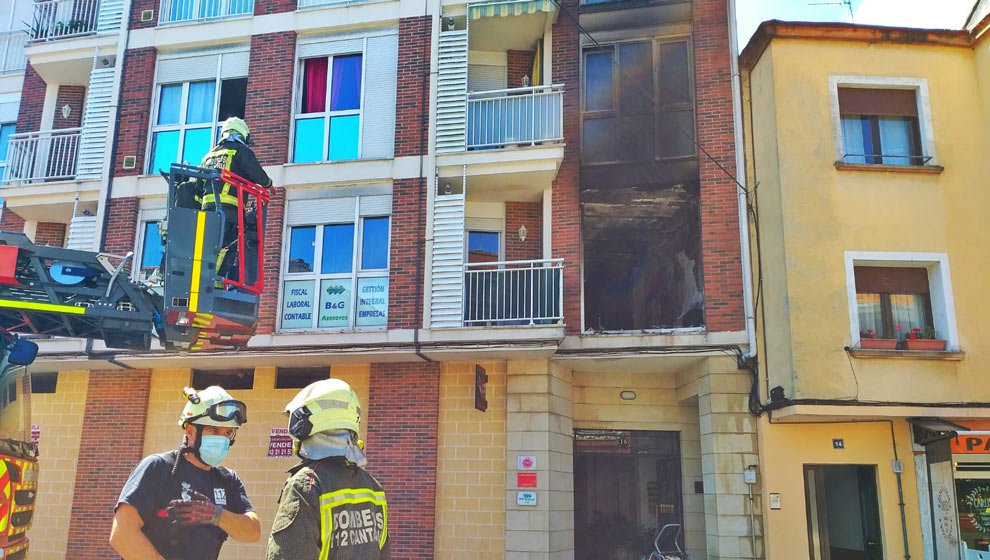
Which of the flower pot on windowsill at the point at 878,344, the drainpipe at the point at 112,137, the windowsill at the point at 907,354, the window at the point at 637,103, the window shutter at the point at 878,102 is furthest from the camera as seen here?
the drainpipe at the point at 112,137

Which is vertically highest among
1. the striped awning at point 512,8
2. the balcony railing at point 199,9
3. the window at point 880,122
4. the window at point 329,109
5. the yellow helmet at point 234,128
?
the balcony railing at point 199,9

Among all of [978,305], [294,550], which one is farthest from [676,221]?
[294,550]

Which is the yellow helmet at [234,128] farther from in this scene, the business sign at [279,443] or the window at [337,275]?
the business sign at [279,443]

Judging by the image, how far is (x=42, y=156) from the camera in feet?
48.7

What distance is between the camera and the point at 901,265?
11641mm

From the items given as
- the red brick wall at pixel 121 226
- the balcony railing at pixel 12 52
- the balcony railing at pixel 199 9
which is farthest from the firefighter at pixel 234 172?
the balcony railing at pixel 12 52

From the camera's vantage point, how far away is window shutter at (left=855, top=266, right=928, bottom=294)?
11625 mm

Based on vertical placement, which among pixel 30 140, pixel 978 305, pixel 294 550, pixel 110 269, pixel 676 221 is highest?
pixel 30 140

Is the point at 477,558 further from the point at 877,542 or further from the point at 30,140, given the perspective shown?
the point at 30,140

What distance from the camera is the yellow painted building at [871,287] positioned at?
1102 cm

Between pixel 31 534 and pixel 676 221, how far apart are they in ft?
40.2

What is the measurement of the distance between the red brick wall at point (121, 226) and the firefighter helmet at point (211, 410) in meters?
10.5

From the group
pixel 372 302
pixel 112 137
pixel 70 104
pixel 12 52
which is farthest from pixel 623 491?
pixel 12 52

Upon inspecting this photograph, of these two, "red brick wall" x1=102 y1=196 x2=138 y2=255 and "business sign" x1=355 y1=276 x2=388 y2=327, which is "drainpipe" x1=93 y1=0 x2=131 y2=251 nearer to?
"red brick wall" x1=102 y1=196 x2=138 y2=255
